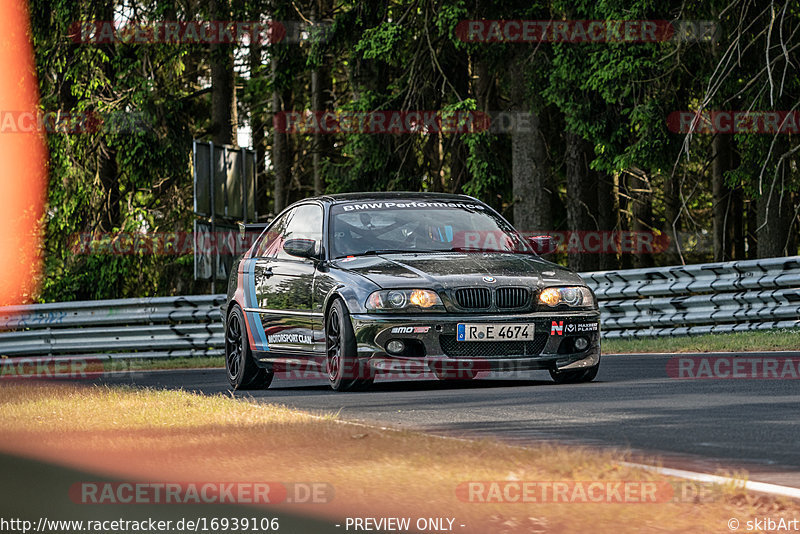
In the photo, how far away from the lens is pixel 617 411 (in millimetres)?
9172

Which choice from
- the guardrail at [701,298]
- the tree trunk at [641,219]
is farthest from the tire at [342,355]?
the tree trunk at [641,219]

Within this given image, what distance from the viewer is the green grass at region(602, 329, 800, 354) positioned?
16.0m

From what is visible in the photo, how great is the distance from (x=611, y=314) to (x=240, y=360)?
27.0ft

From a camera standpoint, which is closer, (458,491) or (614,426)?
(458,491)

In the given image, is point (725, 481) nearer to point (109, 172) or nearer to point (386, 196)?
point (386, 196)

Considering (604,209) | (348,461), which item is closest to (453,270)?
(348,461)

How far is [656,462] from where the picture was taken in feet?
21.5

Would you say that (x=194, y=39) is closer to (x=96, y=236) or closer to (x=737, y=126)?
(x=96, y=236)

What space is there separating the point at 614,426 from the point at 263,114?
36.0 metres

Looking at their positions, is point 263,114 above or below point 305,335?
above

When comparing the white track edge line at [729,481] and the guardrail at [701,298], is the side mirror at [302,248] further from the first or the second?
the guardrail at [701,298]

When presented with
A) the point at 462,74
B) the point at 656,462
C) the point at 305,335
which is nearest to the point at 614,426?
the point at 656,462

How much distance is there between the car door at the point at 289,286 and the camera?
479 inches

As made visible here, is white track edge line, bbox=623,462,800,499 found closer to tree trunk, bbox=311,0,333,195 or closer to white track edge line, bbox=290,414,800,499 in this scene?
white track edge line, bbox=290,414,800,499
